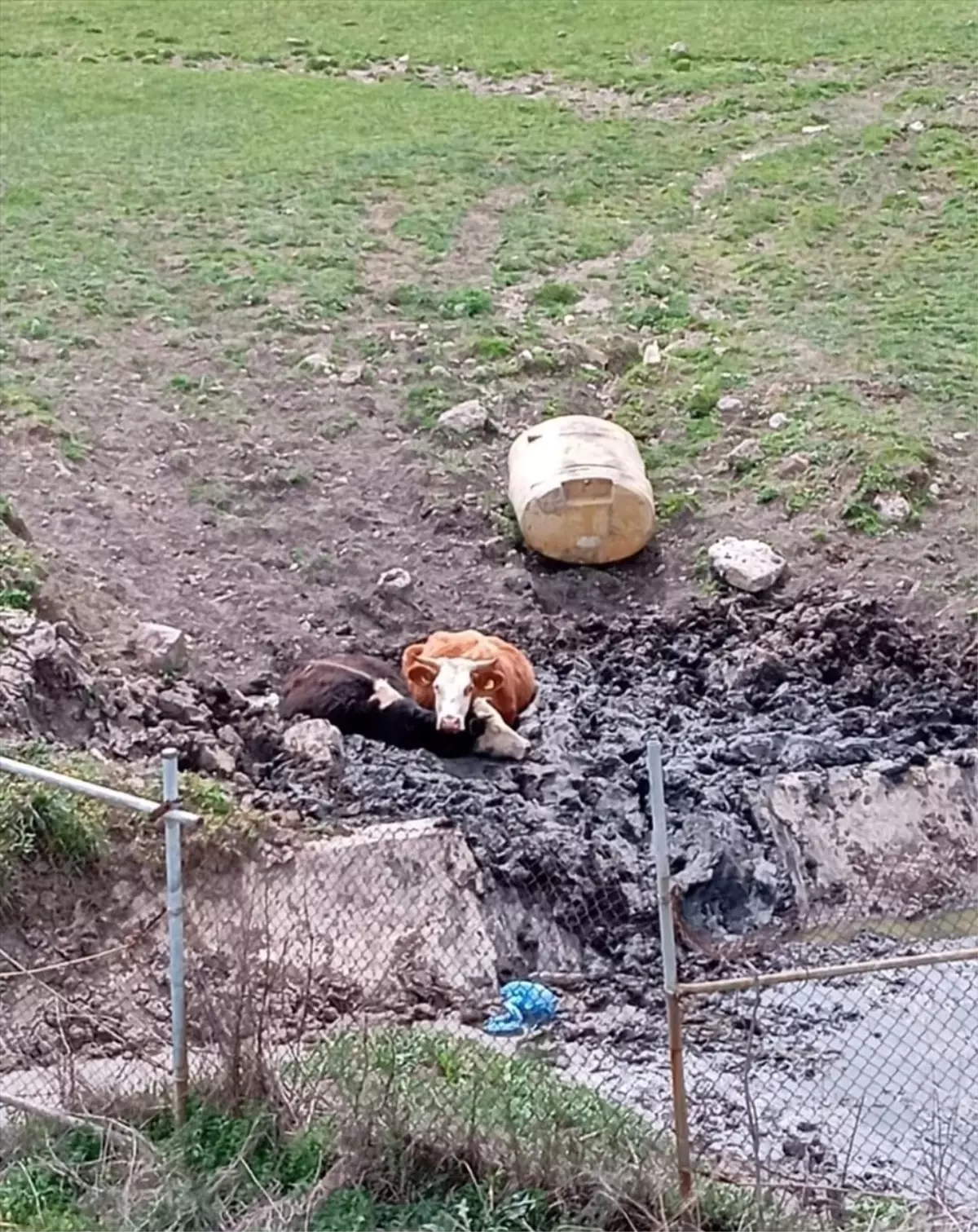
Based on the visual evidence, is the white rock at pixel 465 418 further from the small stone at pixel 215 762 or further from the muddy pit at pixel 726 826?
the small stone at pixel 215 762

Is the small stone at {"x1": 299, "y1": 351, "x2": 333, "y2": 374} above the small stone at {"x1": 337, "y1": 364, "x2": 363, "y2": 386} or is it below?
above

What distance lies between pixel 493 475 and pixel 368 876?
5.48 m

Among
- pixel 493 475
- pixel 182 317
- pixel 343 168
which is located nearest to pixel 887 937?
pixel 493 475

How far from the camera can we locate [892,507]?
12.7 meters

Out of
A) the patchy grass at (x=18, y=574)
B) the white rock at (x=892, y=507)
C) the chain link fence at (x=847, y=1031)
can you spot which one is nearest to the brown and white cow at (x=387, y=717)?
the patchy grass at (x=18, y=574)

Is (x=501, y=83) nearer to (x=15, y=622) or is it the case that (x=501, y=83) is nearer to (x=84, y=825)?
(x=15, y=622)

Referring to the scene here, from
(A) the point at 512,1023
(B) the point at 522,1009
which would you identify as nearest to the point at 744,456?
(B) the point at 522,1009

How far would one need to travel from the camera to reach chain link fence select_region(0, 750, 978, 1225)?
5961 millimetres

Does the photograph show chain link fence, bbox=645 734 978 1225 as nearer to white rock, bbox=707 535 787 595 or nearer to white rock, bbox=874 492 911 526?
white rock, bbox=707 535 787 595

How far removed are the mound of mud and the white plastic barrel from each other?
0.68 meters

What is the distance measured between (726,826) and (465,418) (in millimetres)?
5498

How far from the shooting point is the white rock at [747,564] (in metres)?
12.1

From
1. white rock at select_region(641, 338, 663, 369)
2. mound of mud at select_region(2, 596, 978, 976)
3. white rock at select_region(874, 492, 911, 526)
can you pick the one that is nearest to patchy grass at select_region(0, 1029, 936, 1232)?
mound of mud at select_region(2, 596, 978, 976)

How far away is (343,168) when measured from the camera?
19.9 meters
